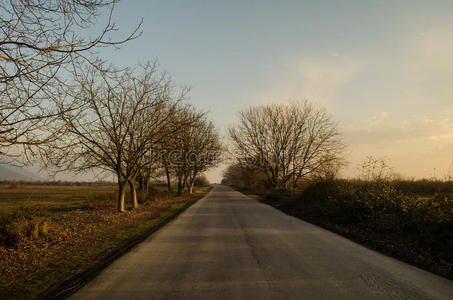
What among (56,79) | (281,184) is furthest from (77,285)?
(281,184)

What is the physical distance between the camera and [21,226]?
7.45 m

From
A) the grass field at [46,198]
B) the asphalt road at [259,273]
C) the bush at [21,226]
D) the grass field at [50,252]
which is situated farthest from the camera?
the grass field at [46,198]

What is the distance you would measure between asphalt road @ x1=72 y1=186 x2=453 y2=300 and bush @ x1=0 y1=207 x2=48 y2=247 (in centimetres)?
332

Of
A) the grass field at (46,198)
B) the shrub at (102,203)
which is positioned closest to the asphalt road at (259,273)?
the grass field at (46,198)

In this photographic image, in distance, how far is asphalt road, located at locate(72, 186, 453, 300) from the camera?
4.06 meters

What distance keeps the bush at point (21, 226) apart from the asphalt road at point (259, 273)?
3.32m

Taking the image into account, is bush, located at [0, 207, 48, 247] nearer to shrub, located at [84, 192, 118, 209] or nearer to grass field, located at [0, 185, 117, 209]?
grass field, located at [0, 185, 117, 209]

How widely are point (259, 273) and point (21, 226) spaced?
271 inches

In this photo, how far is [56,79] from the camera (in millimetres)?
5035

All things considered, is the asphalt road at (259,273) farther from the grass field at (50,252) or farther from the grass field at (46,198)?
the grass field at (46,198)

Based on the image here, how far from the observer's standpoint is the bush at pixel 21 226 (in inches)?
283

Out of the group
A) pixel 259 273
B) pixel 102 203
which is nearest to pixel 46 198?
pixel 102 203

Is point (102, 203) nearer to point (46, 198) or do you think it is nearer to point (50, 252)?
point (50, 252)

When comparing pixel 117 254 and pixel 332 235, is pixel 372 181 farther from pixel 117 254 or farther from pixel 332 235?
pixel 117 254
